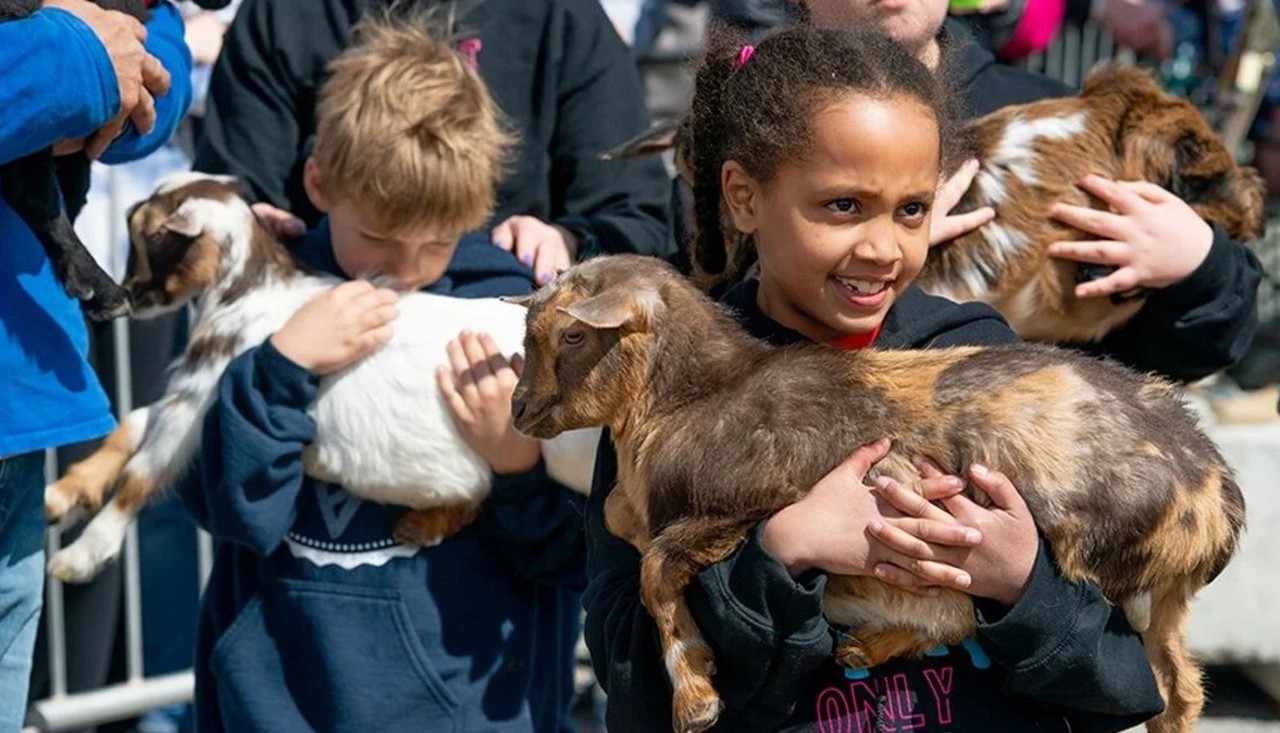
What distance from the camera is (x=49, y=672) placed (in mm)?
5504

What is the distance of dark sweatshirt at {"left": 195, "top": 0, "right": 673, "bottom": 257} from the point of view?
404 cm

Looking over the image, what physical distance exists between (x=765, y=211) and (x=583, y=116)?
4.78ft

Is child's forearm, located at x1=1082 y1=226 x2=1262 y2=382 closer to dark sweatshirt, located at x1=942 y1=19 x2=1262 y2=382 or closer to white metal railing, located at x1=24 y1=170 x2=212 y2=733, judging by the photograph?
dark sweatshirt, located at x1=942 y1=19 x2=1262 y2=382

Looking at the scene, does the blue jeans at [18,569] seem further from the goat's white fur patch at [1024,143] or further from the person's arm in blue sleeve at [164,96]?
the goat's white fur patch at [1024,143]

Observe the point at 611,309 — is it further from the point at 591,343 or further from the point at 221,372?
the point at 221,372

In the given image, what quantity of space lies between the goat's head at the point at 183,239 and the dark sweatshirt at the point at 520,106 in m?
0.20

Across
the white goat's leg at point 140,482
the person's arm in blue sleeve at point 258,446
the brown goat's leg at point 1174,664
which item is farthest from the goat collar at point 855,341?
the white goat's leg at point 140,482

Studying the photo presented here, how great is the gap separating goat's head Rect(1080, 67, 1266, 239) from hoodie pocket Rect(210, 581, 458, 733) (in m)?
1.67

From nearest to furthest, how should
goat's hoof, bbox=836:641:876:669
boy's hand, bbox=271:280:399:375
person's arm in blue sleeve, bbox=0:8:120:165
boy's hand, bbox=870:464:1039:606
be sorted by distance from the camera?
boy's hand, bbox=870:464:1039:606 → goat's hoof, bbox=836:641:876:669 → person's arm in blue sleeve, bbox=0:8:120:165 → boy's hand, bbox=271:280:399:375

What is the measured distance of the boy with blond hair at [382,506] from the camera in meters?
3.57

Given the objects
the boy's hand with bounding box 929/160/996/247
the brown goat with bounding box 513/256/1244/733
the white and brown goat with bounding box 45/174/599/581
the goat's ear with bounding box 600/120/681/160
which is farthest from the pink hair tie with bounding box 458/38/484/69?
the brown goat with bounding box 513/256/1244/733

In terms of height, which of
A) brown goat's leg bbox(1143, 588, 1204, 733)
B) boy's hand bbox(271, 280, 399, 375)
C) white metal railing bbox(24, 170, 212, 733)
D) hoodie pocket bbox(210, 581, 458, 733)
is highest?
brown goat's leg bbox(1143, 588, 1204, 733)

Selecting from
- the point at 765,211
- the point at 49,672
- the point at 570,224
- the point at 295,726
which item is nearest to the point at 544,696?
the point at 295,726

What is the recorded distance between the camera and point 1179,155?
11.6ft
